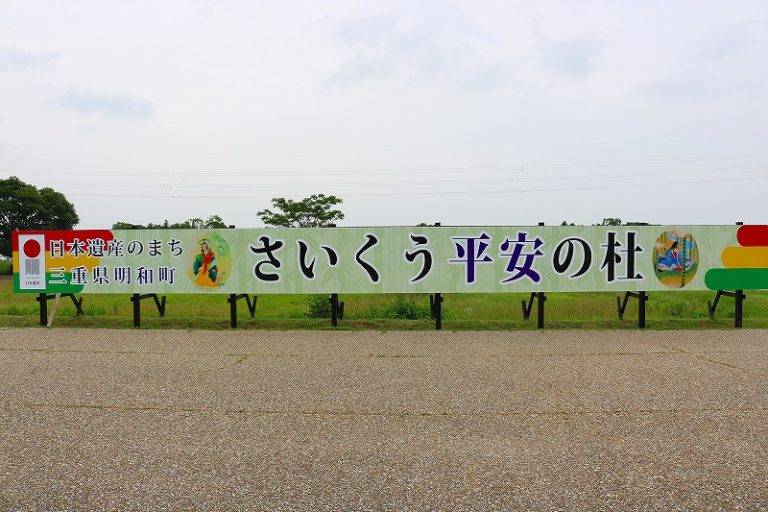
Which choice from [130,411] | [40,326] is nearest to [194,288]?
[40,326]

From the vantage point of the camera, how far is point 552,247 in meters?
10.2

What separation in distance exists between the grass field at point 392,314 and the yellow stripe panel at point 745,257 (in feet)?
3.93

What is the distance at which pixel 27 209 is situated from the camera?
44.3 meters

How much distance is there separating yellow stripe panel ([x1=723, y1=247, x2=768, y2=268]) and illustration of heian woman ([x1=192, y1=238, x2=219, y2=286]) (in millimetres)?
Answer: 10017

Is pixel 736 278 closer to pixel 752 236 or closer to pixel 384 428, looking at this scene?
pixel 752 236

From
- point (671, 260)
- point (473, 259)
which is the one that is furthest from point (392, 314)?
point (671, 260)

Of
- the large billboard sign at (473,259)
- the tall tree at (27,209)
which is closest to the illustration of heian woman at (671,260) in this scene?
the large billboard sign at (473,259)

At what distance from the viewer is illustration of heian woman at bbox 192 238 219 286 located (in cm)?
1038

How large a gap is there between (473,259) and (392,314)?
279 centimetres

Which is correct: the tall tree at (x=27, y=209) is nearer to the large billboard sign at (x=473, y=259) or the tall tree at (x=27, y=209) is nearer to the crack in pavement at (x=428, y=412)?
the large billboard sign at (x=473, y=259)

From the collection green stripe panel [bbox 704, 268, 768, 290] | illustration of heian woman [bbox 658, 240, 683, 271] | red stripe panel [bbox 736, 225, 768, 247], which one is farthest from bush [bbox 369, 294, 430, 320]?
red stripe panel [bbox 736, 225, 768, 247]

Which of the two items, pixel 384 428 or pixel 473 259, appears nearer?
pixel 384 428

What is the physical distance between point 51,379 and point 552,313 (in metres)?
10.9

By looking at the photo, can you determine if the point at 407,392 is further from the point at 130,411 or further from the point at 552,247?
the point at 552,247
